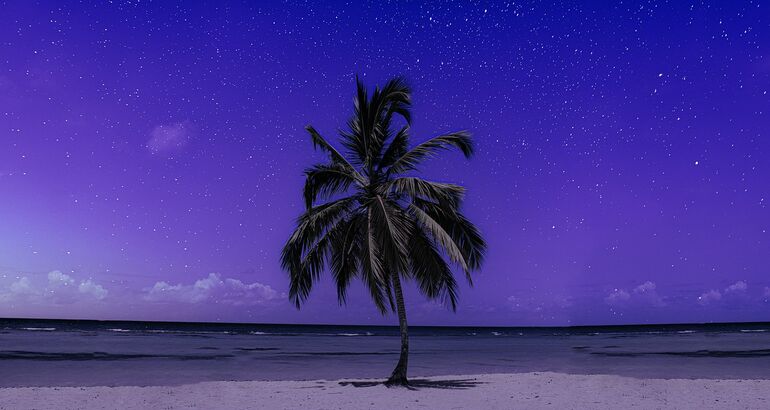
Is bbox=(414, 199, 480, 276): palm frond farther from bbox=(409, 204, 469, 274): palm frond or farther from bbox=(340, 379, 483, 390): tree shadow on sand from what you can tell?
bbox=(340, 379, 483, 390): tree shadow on sand

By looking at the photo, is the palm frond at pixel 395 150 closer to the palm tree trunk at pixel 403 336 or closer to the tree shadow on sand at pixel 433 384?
the palm tree trunk at pixel 403 336

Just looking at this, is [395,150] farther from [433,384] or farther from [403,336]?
[433,384]

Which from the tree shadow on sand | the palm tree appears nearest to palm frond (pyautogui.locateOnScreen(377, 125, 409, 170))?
the palm tree

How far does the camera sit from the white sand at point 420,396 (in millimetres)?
12852

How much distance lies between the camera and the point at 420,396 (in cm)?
1404

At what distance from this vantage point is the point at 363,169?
15.6 metres

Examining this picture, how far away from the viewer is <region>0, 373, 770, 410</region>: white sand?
42.2 feet

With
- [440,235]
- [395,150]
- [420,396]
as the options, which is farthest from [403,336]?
[395,150]

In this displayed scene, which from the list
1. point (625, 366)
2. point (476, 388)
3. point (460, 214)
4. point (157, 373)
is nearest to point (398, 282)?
point (460, 214)

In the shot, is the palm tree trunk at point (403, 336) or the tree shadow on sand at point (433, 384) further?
the tree shadow on sand at point (433, 384)

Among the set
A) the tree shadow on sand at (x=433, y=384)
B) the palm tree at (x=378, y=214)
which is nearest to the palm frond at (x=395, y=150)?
the palm tree at (x=378, y=214)

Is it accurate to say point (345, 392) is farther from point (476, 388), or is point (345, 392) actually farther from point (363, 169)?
point (363, 169)

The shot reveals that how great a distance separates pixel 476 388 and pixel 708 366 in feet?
65.1

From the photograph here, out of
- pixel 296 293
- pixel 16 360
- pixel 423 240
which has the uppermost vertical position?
pixel 423 240
